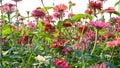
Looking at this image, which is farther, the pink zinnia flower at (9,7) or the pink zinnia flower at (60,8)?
the pink zinnia flower at (9,7)

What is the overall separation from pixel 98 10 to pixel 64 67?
34.1 inches

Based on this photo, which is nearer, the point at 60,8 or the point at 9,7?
the point at 60,8

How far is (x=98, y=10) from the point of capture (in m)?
2.15

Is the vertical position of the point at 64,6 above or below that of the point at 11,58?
above

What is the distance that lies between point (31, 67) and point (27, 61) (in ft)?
0.11

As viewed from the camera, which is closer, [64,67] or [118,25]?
[64,67]

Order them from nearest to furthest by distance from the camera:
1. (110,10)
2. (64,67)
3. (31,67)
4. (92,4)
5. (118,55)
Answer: (64,67)
(31,67)
(118,55)
(92,4)
(110,10)

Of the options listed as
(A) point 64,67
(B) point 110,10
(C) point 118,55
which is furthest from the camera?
(B) point 110,10

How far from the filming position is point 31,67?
171cm

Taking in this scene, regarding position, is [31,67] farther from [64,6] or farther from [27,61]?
[64,6]

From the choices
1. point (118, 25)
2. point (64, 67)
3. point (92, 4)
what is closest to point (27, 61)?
point (64, 67)

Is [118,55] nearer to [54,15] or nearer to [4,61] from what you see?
[4,61]

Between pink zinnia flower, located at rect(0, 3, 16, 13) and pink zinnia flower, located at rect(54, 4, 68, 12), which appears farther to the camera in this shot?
pink zinnia flower, located at rect(0, 3, 16, 13)

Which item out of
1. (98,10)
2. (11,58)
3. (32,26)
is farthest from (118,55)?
(32,26)
